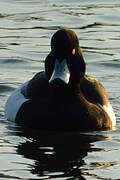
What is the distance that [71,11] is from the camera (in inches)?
758

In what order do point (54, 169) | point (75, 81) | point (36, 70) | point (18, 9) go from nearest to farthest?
1. point (54, 169)
2. point (75, 81)
3. point (36, 70)
4. point (18, 9)

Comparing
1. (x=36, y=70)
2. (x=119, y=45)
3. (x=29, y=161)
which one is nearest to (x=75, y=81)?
(x=29, y=161)

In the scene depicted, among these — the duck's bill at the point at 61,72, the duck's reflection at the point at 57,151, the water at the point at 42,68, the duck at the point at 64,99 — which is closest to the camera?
the duck's reflection at the point at 57,151

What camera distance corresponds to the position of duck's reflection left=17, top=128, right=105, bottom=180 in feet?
32.5

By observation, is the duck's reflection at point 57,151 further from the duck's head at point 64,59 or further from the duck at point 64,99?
the duck's head at point 64,59

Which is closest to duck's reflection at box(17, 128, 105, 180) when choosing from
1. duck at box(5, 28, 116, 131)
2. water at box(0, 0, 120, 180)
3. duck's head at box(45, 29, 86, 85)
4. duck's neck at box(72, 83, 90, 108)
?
water at box(0, 0, 120, 180)

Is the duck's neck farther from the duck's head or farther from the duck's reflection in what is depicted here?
the duck's reflection

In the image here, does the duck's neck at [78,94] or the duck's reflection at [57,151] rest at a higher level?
the duck's neck at [78,94]

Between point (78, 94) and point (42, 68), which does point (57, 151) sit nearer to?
point (78, 94)

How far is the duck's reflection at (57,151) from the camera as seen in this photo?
9.91 meters

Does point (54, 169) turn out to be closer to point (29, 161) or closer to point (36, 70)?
point (29, 161)

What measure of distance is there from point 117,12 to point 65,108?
7.53m

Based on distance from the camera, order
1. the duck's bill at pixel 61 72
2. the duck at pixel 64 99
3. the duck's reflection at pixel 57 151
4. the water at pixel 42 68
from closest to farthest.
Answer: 1. the duck's reflection at pixel 57 151
2. the water at pixel 42 68
3. the duck's bill at pixel 61 72
4. the duck at pixel 64 99

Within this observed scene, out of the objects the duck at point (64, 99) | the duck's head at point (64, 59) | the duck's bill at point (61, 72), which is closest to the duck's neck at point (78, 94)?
the duck at point (64, 99)
